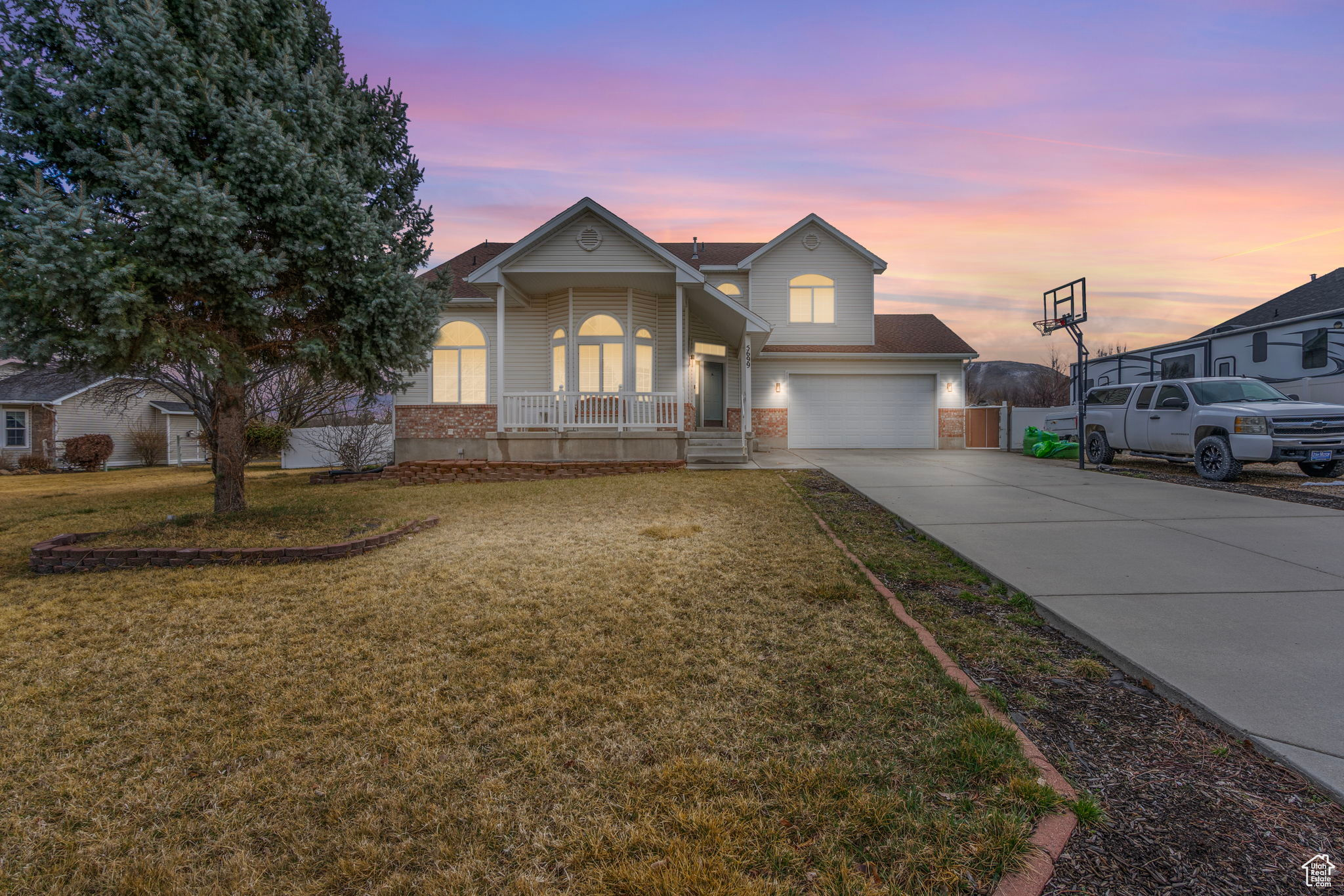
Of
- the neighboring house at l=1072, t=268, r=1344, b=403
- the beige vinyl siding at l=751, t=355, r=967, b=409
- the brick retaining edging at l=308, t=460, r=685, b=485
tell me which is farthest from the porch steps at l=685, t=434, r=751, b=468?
the neighboring house at l=1072, t=268, r=1344, b=403

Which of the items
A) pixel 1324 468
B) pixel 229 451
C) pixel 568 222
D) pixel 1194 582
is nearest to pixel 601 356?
pixel 568 222

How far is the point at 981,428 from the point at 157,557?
20568 mm

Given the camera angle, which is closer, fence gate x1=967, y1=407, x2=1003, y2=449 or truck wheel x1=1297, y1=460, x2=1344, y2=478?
truck wheel x1=1297, y1=460, x2=1344, y2=478

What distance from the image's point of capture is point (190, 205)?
5.18 m

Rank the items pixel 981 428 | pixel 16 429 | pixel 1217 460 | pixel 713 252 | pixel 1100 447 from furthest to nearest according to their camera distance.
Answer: pixel 16 429, pixel 713 252, pixel 981 428, pixel 1100 447, pixel 1217 460

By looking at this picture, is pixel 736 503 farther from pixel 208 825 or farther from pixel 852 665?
pixel 208 825

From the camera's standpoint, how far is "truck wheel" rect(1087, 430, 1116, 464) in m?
12.2

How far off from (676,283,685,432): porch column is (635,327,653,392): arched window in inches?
51.0

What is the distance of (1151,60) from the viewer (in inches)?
386

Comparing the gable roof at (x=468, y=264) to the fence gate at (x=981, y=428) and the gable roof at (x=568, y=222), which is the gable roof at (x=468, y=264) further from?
the fence gate at (x=981, y=428)

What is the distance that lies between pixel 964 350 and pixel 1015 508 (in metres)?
12.9

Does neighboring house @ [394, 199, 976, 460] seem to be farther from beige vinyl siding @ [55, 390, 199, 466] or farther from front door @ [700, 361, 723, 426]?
beige vinyl siding @ [55, 390, 199, 466]

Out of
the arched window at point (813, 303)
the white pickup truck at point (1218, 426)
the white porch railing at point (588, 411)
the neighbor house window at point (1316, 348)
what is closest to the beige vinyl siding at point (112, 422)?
the white porch railing at point (588, 411)

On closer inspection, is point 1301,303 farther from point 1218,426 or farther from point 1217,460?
point 1217,460
